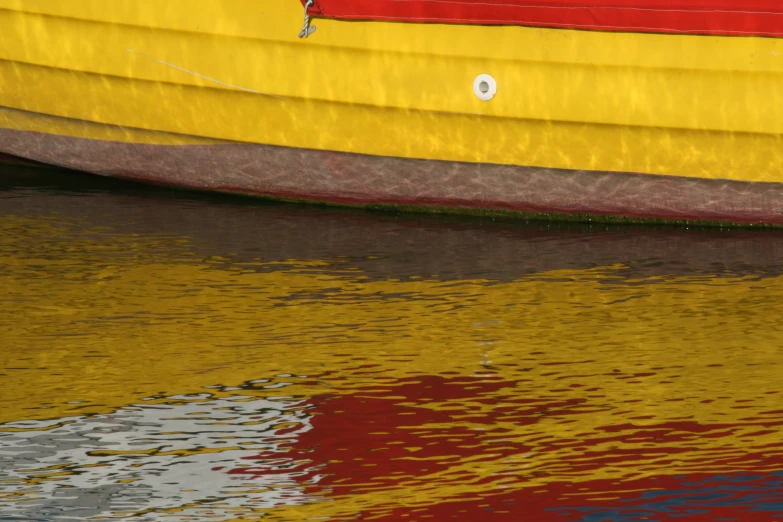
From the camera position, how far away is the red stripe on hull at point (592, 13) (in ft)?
14.1

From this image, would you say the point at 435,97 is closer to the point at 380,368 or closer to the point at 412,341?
the point at 412,341

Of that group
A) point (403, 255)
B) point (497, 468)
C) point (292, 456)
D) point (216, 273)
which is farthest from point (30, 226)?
point (497, 468)

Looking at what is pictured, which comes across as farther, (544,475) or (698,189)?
(698,189)

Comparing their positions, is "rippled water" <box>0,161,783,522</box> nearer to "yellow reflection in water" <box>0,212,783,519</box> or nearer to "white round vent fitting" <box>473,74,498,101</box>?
"yellow reflection in water" <box>0,212,783,519</box>

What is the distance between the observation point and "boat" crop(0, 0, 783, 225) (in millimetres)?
4395

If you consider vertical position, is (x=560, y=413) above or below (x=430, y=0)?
below

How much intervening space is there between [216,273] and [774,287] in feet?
4.99

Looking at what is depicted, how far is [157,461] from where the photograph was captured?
268 cm

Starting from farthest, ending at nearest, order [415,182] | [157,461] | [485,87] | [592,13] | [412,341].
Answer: [415,182] → [485,87] → [592,13] → [412,341] → [157,461]

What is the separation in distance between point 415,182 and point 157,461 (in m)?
2.15

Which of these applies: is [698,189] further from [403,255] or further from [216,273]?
[216,273]

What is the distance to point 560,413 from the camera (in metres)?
2.93

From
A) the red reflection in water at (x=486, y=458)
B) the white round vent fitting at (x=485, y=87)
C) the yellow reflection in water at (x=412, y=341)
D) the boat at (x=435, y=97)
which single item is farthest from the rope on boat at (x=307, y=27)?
the red reflection in water at (x=486, y=458)

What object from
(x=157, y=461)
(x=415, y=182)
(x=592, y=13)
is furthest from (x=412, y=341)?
(x=592, y=13)
